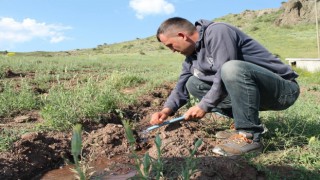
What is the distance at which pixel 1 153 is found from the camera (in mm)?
2729

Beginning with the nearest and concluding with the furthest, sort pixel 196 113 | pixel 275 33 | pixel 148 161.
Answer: pixel 148 161 → pixel 196 113 → pixel 275 33

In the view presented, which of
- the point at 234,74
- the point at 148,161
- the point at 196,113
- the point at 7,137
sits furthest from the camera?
the point at 7,137

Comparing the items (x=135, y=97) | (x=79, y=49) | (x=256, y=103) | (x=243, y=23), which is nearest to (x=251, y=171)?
(x=256, y=103)

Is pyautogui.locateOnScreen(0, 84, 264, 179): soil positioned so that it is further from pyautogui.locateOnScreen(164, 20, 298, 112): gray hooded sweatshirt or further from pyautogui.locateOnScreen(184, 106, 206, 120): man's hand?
pyautogui.locateOnScreen(164, 20, 298, 112): gray hooded sweatshirt

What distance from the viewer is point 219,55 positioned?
2699 mm

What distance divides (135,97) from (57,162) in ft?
5.86

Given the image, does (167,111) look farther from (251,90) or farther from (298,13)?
(298,13)

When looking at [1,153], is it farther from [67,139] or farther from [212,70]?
[212,70]

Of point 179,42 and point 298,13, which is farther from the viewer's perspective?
point 298,13

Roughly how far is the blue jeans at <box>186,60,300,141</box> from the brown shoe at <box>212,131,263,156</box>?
0.04m

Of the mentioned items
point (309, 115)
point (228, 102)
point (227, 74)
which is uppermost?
point (227, 74)

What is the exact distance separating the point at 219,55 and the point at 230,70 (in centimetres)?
14

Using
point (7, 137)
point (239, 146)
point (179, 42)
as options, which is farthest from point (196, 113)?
point (7, 137)

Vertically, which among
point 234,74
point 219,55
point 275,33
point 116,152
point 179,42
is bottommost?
point 116,152
